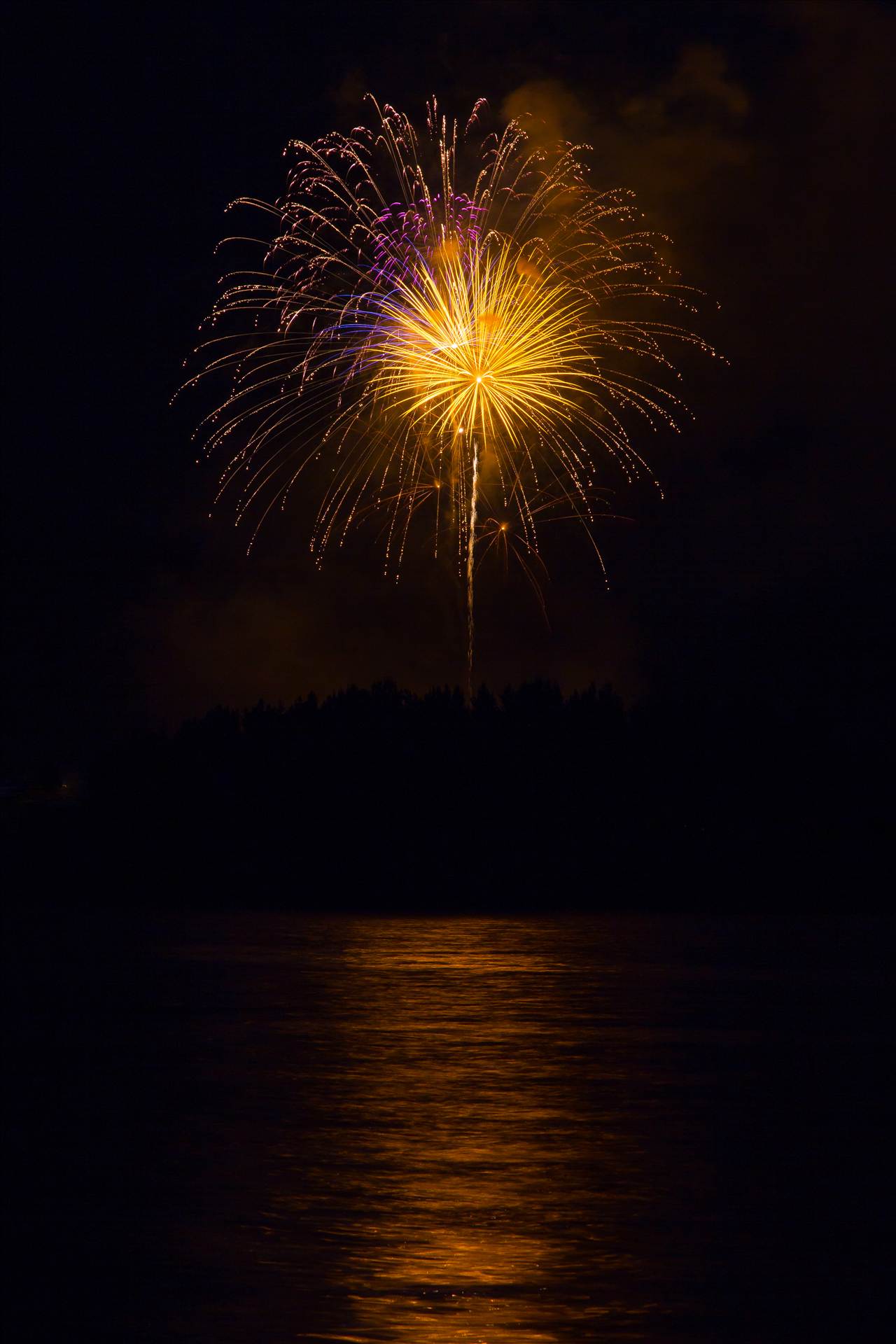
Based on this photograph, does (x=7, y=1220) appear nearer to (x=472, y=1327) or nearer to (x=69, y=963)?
(x=472, y=1327)

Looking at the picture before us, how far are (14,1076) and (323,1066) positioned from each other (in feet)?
7.27

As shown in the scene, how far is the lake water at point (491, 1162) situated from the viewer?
720 cm

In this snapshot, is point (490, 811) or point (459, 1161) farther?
point (490, 811)

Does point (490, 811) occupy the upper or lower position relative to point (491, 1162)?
upper

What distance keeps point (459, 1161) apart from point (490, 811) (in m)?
28.8

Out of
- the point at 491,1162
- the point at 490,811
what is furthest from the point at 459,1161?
the point at 490,811

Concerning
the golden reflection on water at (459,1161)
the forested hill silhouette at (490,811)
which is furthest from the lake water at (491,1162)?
the forested hill silhouette at (490,811)

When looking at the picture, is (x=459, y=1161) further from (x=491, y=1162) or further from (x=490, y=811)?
(x=490, y=811)

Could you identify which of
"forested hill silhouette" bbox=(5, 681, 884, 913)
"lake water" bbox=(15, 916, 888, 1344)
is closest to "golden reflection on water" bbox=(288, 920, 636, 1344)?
"lake water" bbox=(15, 916, 888, 1344)

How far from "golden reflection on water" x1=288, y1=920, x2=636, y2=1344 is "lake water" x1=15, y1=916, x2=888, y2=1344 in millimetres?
26

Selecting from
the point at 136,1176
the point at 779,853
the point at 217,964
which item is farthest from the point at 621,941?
the point at 136,1176

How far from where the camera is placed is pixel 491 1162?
33.5ft

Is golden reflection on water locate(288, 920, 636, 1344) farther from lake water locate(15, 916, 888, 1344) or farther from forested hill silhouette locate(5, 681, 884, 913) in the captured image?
forested hill silhouette locate(5, 681, 884, 913)

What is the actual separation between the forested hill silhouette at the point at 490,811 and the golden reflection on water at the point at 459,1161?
1770cm
